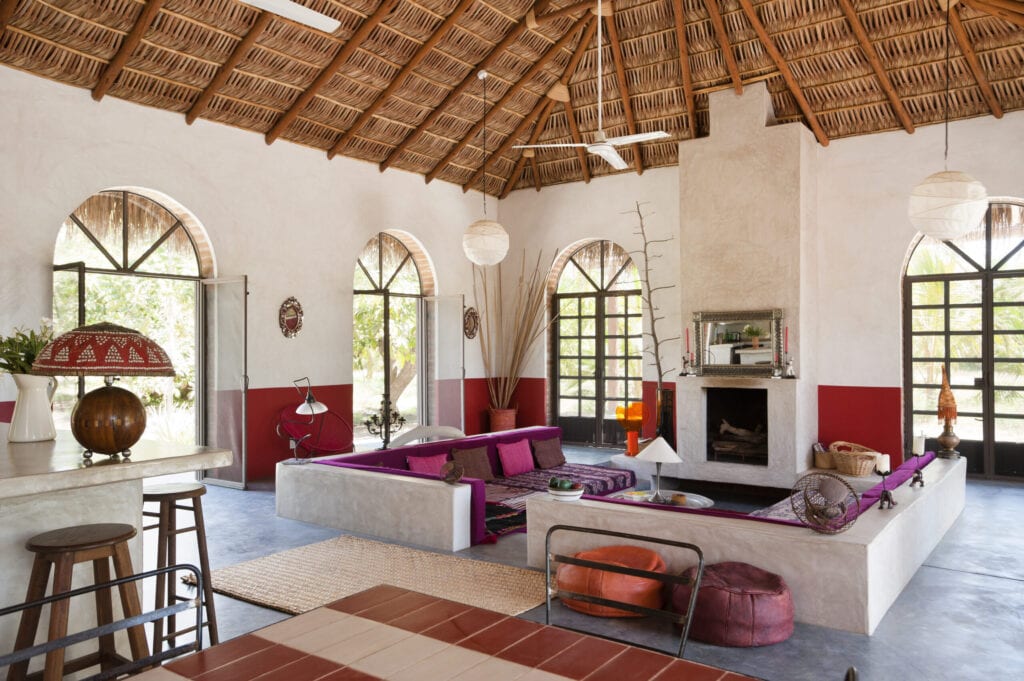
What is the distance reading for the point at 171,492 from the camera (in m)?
3.50

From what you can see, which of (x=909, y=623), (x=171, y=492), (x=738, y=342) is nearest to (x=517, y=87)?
(x=738, y=342)

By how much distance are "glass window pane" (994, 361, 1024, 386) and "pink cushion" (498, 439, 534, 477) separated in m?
5.29

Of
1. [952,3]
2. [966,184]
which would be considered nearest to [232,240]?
[966,184]

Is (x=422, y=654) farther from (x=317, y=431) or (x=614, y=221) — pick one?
(x=614, y=221)

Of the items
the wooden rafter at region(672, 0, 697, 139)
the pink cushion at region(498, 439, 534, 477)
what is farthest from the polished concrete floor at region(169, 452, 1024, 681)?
the wooden rafter at region(672, 0, 697, 139)

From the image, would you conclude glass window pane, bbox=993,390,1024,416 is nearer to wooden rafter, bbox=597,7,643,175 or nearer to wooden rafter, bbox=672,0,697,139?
wooden rafter, bbox=672,0,697,139

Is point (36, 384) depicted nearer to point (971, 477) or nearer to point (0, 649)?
point (0, 649)

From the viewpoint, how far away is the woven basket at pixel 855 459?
7621 mm

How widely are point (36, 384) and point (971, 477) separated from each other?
8877 mm

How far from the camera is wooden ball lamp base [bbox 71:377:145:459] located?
2.56 meters

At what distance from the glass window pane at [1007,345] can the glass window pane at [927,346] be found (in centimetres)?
50

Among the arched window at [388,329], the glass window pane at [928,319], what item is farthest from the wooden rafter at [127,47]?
the glass window pane at [928,319]

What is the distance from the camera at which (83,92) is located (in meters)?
6.53

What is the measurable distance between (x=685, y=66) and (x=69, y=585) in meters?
7.95
